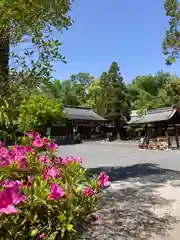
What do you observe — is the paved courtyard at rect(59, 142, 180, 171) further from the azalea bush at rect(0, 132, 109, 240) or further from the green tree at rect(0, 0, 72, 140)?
the azalea bush at rect(0, 132, 109, 240)

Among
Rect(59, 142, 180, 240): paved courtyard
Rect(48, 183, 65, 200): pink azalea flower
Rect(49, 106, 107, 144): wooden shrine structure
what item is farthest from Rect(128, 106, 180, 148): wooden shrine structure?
Rect(48, 183, 65, 200): pink azalea flower

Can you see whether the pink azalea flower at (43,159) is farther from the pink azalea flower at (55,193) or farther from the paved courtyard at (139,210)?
the paved courtyard at (139,210)

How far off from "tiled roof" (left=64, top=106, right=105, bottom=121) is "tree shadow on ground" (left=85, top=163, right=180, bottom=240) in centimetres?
2420

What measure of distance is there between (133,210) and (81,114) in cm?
2946

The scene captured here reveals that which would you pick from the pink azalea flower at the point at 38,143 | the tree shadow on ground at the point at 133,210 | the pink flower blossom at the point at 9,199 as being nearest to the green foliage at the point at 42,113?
the tree shadow on ground at the point at 133,210

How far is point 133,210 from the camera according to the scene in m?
4.55

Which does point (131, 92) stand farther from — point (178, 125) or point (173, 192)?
point (173, 192)

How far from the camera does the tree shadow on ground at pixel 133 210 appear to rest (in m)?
3.56

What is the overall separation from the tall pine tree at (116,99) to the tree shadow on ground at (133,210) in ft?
73.5

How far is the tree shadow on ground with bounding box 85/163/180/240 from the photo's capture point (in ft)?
11.7

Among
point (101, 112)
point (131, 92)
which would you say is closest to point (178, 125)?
point (101, 112)

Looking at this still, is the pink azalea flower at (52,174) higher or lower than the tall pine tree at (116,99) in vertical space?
lower

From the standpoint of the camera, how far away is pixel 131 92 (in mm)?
47469

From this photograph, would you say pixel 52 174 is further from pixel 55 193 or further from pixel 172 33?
pixel 172 33
